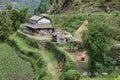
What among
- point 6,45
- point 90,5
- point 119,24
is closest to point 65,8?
point 90,5

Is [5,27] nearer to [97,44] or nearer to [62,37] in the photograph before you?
[62,37]

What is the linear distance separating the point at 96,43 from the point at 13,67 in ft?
51.3

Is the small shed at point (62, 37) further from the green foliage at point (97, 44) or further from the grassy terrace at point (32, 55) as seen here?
the green foliage at point (97, 44)

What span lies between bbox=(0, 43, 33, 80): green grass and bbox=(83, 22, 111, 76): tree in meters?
9.89

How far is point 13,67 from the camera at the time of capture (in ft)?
173

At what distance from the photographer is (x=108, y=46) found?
144ft

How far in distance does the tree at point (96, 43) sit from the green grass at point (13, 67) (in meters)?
9.89

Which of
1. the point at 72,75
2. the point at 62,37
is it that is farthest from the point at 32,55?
the point at 72,75

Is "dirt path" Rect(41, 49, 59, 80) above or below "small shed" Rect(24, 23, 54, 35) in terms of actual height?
below

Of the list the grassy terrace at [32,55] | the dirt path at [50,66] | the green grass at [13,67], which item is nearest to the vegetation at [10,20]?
the grassy terrace at [32,55]

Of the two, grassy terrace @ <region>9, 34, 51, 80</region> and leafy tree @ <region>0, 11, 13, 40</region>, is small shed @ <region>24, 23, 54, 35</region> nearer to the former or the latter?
grassy terrace @ <region>9, 34, 51, 80</region>

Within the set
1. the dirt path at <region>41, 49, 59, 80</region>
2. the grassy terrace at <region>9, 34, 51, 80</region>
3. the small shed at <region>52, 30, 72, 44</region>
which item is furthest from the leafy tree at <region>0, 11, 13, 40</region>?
the dirt path at <region>41, 49, 59, 80</region>

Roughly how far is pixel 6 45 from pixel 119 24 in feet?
82.1

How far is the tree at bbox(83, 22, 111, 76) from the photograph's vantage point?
43375mm
